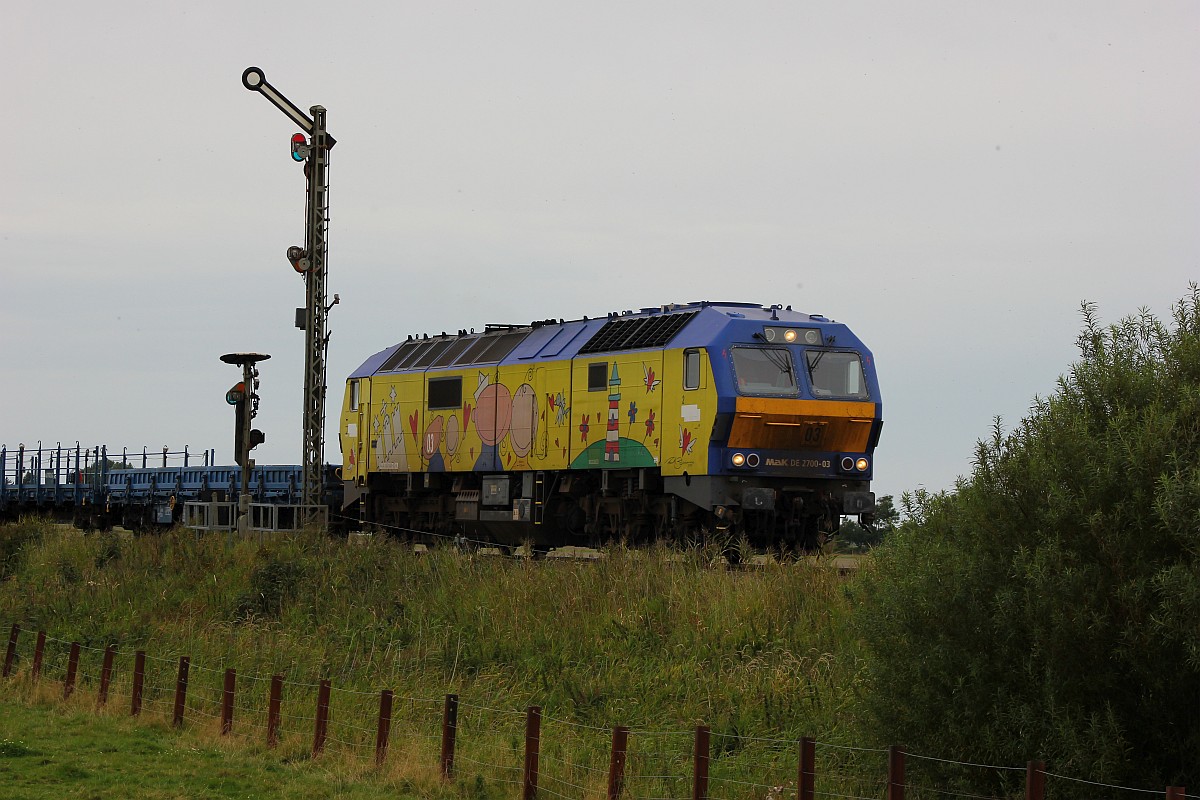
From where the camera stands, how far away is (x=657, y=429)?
1035 inches

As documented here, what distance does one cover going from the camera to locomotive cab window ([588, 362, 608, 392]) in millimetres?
27672

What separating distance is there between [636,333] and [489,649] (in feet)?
29.6

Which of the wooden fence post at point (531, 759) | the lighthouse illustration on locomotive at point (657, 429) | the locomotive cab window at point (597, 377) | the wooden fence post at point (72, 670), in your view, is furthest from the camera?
the locomotive cab window at point (597, 377)

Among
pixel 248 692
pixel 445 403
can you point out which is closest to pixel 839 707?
pixel 248 692

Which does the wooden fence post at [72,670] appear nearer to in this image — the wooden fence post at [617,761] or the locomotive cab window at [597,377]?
the wooden fence post at [617,761]

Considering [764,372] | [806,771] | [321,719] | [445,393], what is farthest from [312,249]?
[806,771]

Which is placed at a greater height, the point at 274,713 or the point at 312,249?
the point at 312,249

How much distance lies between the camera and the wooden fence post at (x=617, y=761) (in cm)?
1255

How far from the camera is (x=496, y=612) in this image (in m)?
21.2

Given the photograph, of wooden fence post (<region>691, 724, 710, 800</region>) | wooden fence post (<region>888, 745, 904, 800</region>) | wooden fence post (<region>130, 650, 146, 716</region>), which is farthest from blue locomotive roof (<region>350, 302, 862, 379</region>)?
wooden fence post (<region>888, 745, 904, 800</region>)

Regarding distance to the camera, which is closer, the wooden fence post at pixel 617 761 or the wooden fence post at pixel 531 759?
the wooden fence post at pixel 617 761

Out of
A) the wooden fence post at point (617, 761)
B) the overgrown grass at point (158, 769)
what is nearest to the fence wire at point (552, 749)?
the wooden fence post at point (617, 761)

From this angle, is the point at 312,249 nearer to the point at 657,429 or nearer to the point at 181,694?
the point at 657,429

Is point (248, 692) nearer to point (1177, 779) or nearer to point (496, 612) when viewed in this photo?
point (496, 612)
